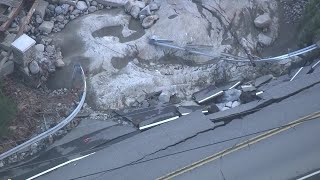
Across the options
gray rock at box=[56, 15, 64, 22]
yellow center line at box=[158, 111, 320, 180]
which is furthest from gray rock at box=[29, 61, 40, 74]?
yellow center line at box=[158, 111, 320, 180]

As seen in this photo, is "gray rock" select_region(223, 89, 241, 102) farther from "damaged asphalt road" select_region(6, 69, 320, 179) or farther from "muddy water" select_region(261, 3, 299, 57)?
"muddy water" select_region(261, 3, 299, 57)

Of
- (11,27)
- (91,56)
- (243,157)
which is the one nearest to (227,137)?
(243,157)

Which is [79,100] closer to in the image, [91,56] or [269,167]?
[91,56]

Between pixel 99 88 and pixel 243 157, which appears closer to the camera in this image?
pixel 243 157

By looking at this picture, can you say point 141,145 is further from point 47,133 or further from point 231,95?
point 231,95

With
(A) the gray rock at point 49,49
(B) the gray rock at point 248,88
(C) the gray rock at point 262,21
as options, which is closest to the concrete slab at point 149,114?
(B) the gray rock at point 248,88
